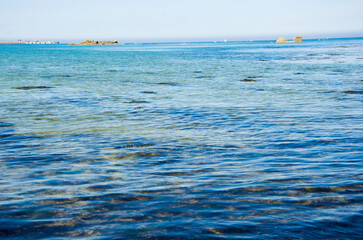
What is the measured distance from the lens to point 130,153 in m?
11.3

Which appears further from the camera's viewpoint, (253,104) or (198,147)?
(253,104)

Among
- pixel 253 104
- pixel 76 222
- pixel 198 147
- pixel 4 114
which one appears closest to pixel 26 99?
pixel 4 114

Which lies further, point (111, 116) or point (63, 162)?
point (111, 116)

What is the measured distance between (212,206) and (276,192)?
5.07 ft

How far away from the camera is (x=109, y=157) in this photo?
1088cm

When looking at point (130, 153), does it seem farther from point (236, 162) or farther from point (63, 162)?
point (236, 162)

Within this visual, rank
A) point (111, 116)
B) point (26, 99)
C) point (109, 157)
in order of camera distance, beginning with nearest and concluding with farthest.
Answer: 1. point (109, 157)
2. point (111, 116)
3. point (26, 99)

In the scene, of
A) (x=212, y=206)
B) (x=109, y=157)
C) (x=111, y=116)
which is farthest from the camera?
(x=111, y=116)

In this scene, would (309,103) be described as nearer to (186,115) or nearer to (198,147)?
(186,115)

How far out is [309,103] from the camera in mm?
21250

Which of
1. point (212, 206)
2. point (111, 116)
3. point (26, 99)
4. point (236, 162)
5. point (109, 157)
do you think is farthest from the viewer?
A: point (26, 99)

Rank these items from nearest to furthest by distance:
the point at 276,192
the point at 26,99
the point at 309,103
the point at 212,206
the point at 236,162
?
Result: the point at 212,206 < the point at 276,192 < the point at 236,162 < the point at 309,103 < the point at 26,99

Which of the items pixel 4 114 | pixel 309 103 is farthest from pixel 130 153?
pixel 309 103

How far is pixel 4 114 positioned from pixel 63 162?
10.1 metres
